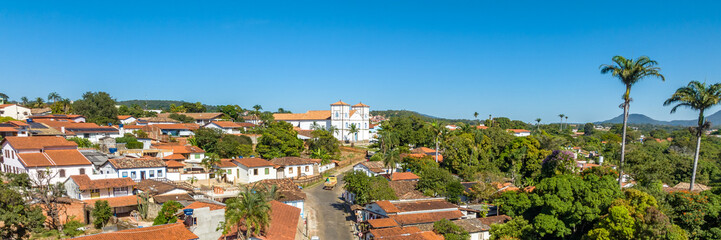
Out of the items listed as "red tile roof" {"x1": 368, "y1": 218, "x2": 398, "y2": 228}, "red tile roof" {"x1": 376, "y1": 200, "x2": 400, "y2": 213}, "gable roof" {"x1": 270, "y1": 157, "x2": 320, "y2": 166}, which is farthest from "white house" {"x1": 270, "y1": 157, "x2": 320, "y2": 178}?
"red tile roof" {"x1": 368, "y1": 218, "x2": 398, "y2": 228}

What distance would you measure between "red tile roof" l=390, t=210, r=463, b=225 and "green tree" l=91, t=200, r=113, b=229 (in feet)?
65.4

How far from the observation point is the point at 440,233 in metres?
27.2

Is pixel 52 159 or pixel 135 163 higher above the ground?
pixel 52 159

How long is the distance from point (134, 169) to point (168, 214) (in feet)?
43.0

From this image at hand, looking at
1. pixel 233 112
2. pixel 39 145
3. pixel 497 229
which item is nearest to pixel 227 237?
pixel 497 229

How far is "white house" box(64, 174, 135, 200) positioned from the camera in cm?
2908

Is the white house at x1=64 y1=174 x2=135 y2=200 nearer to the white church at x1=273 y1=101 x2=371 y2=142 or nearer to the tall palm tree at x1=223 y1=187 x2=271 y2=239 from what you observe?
the tall palm tree at x1=223 y1=187 x2=271 y2=239

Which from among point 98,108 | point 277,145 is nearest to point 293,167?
point 277,145

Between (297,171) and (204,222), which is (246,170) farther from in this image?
(204,222)

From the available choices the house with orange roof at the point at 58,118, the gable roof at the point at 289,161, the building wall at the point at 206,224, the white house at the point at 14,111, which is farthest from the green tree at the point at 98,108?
the building wall at the point at 206,224

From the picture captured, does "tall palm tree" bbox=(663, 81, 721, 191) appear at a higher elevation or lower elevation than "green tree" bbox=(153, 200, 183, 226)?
higher

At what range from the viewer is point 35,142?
34.8m

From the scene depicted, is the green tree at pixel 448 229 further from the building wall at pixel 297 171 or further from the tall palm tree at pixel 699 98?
the building wall at pixel 297 171

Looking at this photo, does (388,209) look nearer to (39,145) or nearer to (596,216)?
(596,216)
